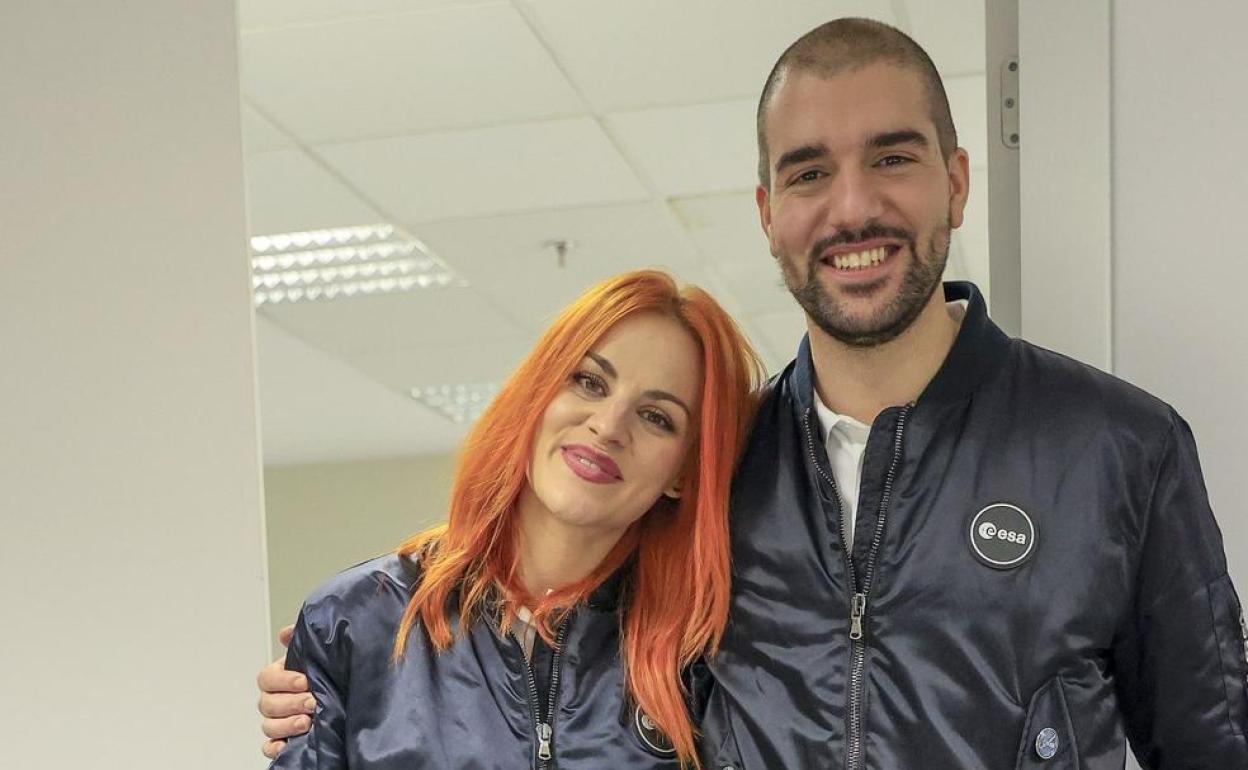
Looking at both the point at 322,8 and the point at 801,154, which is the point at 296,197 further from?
the point at 801,154

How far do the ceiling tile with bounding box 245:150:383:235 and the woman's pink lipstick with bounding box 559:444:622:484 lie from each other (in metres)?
2.53

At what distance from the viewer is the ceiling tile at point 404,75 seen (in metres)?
3.52

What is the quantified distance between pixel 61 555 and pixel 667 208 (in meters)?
2.83

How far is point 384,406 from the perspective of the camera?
777cm

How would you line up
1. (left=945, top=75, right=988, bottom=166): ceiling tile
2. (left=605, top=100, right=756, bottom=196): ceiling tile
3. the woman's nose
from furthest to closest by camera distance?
1. (left=605, top=100, right=756, bottom=196): ceiling tile
2. (left=945, top=75, right=988, bottom=166): ceiling tile
3. the woman's nose

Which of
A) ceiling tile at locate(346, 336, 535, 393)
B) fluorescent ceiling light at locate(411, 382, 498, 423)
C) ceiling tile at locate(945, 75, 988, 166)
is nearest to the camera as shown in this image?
ceiling tile at locate(945, 75, 988, 166)

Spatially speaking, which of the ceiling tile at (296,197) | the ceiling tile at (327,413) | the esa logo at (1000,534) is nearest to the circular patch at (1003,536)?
the esa logo at (1000,534)

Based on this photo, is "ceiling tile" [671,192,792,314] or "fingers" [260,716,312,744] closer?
"fingers" [260,716,312,744]

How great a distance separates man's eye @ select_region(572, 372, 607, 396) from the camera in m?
1.95

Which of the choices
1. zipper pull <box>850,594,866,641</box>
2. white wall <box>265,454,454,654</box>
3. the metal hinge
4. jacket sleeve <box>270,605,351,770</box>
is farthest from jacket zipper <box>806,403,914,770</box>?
white wall <box>265,454,454,654</box>

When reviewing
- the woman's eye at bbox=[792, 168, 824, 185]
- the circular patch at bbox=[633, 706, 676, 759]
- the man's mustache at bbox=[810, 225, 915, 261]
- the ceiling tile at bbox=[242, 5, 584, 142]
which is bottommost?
the circular patch at bbox=[633, 706, 676, 759]

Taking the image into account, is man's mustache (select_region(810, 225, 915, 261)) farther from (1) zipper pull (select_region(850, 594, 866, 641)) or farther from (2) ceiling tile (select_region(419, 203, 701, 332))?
(2) ceiling tile (select_region(419, 203, 701, 332))

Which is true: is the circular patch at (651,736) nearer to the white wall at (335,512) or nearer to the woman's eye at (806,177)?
the woman's eye at (806,177)

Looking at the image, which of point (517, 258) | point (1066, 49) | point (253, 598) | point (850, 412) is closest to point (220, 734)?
point (253, 598)
